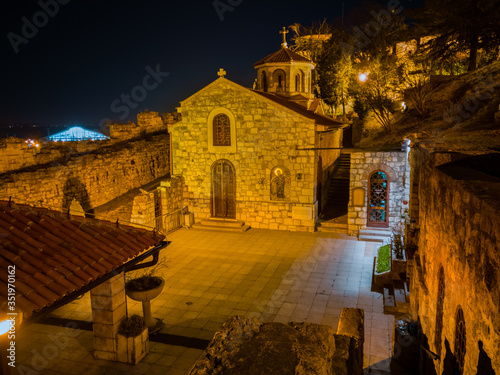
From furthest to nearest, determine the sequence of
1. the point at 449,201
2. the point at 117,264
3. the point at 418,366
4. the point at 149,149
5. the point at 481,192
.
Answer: the point at 149,149
the point at 418,366
the point at 117,264
the point at 449,201
the point at 481,192

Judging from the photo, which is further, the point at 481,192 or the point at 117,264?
the point at 117,264

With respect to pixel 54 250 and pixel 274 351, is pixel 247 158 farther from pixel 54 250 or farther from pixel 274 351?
pixel 274 351

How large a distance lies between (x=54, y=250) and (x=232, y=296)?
Result: 597cm

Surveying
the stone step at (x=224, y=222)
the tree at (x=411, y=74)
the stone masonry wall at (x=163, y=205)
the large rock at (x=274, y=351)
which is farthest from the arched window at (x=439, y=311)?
the tree at (x=411, y=74)

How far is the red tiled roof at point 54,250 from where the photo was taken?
4.58 meters

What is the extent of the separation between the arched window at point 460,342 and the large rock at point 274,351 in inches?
71.5

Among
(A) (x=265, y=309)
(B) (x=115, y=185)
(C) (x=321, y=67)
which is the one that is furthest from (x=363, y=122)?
(A) (x=265, y=309)

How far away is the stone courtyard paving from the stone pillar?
0.28 m

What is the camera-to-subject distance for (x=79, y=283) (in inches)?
199

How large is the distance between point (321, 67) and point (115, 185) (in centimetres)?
2243

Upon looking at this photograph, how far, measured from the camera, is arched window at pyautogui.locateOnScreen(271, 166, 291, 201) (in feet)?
53.8

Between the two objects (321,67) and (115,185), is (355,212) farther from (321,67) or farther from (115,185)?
(321,67)

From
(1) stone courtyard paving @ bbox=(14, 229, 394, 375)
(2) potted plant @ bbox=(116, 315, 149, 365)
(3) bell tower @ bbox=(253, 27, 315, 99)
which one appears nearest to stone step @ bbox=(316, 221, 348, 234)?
(1) stone courtyard paving @ bbox=(14, 229, 394, 375)

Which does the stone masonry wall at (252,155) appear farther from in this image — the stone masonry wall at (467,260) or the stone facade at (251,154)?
the stone masonry wall at (467,260)
